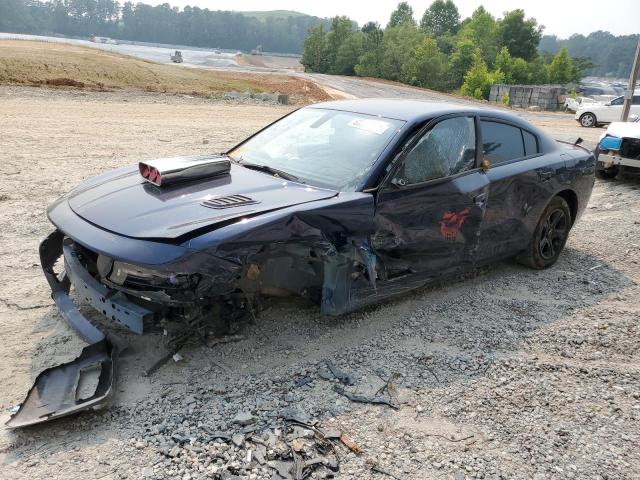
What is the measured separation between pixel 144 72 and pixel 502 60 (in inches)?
2766

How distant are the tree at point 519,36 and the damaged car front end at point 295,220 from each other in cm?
10661

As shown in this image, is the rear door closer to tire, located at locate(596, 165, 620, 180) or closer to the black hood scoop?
the black hood scoop

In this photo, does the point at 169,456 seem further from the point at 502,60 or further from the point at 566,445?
the point at 502,60

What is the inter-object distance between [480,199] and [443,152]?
0.51 m

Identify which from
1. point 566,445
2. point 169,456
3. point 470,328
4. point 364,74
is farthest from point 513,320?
point 364,74

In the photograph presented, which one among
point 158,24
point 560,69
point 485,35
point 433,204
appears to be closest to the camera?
point 433,204

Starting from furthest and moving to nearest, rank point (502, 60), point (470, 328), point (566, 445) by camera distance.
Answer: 1. point (502, 60)
2. point (470, 328)
3. point (566, 445)

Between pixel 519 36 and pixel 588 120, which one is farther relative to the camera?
pixel 519 36

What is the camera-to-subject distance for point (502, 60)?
8588 cm

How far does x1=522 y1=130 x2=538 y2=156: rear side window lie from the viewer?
5.17 meters

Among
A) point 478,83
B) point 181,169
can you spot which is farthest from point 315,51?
point 181,169

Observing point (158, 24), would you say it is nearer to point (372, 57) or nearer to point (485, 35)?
point (485, 35)

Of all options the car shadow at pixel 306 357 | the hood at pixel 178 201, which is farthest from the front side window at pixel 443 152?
the car shadow at pixel 306 357

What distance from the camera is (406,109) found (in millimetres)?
4496
